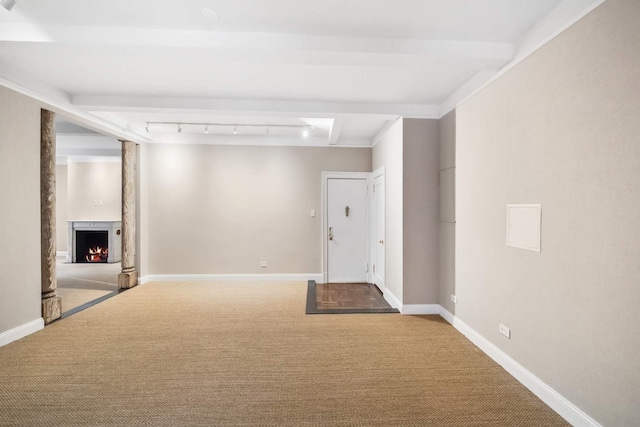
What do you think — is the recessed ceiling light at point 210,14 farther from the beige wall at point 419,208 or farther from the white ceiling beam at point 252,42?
the beige wall at point 419,208

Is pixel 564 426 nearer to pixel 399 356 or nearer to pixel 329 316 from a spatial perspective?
pixel 399 356

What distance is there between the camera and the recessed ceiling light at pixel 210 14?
7.23 ft

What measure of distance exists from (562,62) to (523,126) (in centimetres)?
49

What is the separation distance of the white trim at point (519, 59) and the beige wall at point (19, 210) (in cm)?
462

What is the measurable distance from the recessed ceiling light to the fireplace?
7.39 metres

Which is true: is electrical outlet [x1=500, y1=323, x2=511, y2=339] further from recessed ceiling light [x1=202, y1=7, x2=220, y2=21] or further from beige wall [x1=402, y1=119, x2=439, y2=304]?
recessed ceiling light [x1=202, y1=7, x2=220, y2=21]

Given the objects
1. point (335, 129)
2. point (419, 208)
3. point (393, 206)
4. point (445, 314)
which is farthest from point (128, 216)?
point (445, 314)

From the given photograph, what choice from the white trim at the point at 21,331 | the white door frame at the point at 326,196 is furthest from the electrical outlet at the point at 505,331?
the white trim at the point at 21,331

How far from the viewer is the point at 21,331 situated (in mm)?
3309

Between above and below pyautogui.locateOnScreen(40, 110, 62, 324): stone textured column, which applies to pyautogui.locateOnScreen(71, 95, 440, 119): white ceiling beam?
above

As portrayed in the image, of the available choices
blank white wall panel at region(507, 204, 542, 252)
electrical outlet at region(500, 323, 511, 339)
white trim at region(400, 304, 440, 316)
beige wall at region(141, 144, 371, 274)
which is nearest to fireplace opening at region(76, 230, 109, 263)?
beige wall at region(141, 144, 371, 274)

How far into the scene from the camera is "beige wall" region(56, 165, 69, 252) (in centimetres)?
871

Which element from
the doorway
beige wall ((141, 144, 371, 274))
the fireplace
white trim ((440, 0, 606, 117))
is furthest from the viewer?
the fireplace

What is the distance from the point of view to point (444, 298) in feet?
13.0
